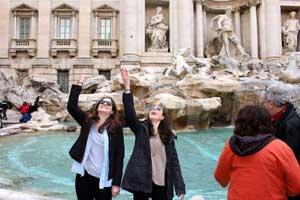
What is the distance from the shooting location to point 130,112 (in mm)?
3256

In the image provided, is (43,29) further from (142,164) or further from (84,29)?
(142,164)

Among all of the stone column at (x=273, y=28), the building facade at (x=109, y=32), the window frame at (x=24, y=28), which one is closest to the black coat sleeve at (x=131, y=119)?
the building facade at (x=109, y=32)

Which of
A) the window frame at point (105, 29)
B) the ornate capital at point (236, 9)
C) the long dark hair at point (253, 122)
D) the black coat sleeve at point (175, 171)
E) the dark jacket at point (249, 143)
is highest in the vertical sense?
the ornate capital at point (236, 9)

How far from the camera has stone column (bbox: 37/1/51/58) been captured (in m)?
23.9

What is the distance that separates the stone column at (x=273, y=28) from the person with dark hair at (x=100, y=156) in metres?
21.8

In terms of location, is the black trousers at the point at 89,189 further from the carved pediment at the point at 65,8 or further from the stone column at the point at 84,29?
the carved pediment at the point at 65,8

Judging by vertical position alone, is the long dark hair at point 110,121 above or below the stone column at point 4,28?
below

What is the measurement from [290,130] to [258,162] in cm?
54

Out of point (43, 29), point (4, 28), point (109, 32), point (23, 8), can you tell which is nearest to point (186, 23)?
point (109, 32)

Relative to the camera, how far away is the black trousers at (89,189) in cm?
320

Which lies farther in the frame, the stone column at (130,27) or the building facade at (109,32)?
the building facade at (109,32)

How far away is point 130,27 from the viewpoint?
22.9 m

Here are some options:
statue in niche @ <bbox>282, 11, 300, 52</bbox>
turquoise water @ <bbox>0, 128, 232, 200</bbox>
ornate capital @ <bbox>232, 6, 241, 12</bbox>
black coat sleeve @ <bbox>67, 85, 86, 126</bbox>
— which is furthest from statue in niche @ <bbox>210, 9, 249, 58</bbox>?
black coat sleeve @ <bbox>67, 85, 86, 126</bbox>

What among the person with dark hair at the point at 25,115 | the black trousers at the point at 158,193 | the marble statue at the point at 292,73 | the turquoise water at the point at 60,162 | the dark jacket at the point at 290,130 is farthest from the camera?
the person with dark hair at the point at 25,115
